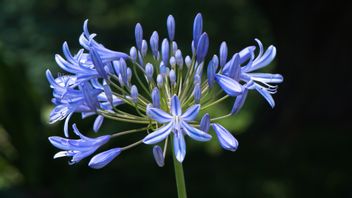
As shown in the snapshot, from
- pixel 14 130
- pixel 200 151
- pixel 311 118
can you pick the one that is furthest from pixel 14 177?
pixel 311 118

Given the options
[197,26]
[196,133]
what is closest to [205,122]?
[196,133]

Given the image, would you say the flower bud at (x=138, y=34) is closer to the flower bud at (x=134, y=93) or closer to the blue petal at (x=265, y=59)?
the flower bud at (x=134, y=93)

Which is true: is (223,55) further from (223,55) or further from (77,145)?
(77,145)

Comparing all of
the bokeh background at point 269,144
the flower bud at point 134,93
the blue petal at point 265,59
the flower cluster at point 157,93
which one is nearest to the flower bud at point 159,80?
the flower cluster at point 157,93

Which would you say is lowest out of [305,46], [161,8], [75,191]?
[75,191]

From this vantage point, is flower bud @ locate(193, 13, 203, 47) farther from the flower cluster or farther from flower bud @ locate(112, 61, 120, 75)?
flower bud @ locate(112, 61, 120, 75)

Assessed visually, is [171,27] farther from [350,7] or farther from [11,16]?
[11,16]
